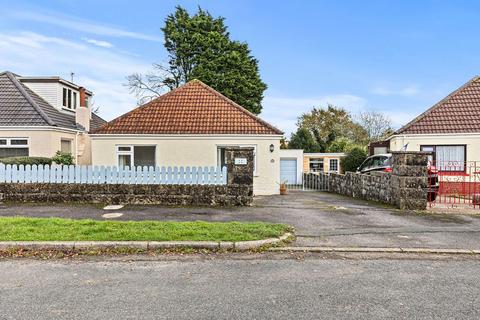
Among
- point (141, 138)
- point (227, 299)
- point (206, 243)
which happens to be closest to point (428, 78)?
point (141, 138)

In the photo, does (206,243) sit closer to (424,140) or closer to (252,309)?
(252,309)

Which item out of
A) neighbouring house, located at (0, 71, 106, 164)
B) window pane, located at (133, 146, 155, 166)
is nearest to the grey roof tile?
neighbouring house, located at (0, 71, 106, 164)

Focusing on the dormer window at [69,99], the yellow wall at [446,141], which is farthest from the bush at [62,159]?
the yellow wall at [446,141]

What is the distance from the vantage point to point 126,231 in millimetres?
7254

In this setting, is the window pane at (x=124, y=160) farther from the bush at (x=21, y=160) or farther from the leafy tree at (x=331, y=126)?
the leafy tree at (x=331, y=126)

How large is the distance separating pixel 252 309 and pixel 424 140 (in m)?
17.8

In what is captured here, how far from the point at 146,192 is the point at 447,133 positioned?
50.7ft

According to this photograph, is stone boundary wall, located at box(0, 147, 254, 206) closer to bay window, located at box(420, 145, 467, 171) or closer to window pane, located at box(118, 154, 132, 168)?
window pane, located at box(118, 154, 132, 168)

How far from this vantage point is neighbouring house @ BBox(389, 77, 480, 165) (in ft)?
60.8

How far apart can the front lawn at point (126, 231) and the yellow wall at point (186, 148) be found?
10065 mm

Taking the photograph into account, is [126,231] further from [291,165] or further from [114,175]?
[291,165]

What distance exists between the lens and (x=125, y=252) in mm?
6422

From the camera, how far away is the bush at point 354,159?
28766 mm

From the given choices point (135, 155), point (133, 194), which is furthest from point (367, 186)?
point (135, 155)
